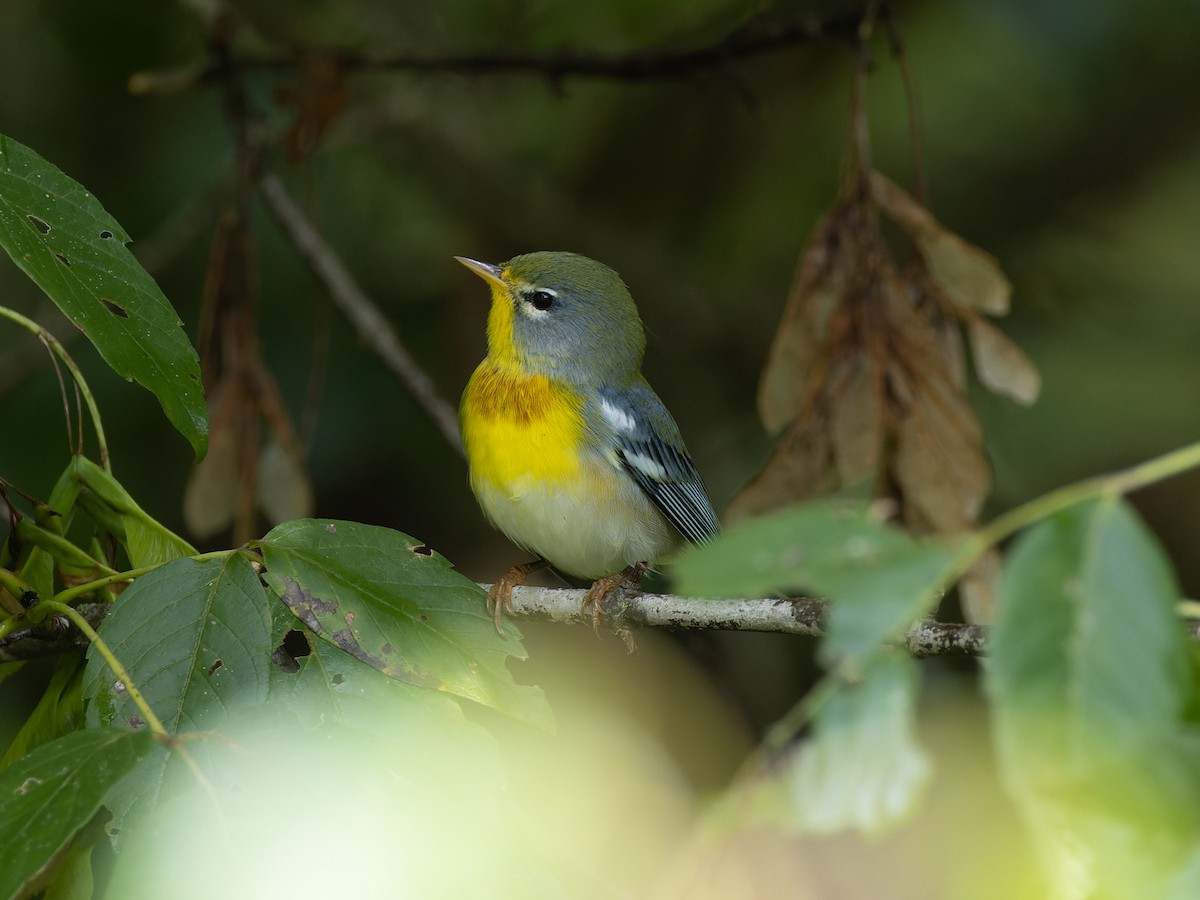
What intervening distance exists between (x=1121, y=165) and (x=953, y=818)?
3852mm

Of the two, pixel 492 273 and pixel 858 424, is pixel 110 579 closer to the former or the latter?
pixel 858 424

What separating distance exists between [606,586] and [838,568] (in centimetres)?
190

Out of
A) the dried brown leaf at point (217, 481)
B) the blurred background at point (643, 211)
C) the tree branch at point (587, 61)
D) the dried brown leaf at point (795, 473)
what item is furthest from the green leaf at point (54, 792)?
the blurred background at point (643, 211)

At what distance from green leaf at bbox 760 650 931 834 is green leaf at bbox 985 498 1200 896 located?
10cm

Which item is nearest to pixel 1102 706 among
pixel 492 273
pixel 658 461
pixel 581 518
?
pixel 581 518

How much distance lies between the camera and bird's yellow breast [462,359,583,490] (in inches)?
143

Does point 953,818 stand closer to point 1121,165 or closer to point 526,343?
point 526,343

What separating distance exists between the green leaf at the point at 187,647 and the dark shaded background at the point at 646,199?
324cm

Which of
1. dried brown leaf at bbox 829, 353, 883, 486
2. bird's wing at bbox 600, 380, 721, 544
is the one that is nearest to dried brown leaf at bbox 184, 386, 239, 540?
bird's wing at bbox 600, 380, 721, 544

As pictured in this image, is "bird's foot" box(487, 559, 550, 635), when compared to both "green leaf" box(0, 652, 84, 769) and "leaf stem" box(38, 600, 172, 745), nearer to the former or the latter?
"leaf stem" box(38, 600, 172, 745)

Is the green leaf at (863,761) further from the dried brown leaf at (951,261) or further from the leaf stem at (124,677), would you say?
the dried brown leaf at (951,261)

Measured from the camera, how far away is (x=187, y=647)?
1.85 m

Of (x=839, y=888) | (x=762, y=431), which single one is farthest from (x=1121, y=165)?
(x=839, y=888)

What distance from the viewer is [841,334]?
3.20m
